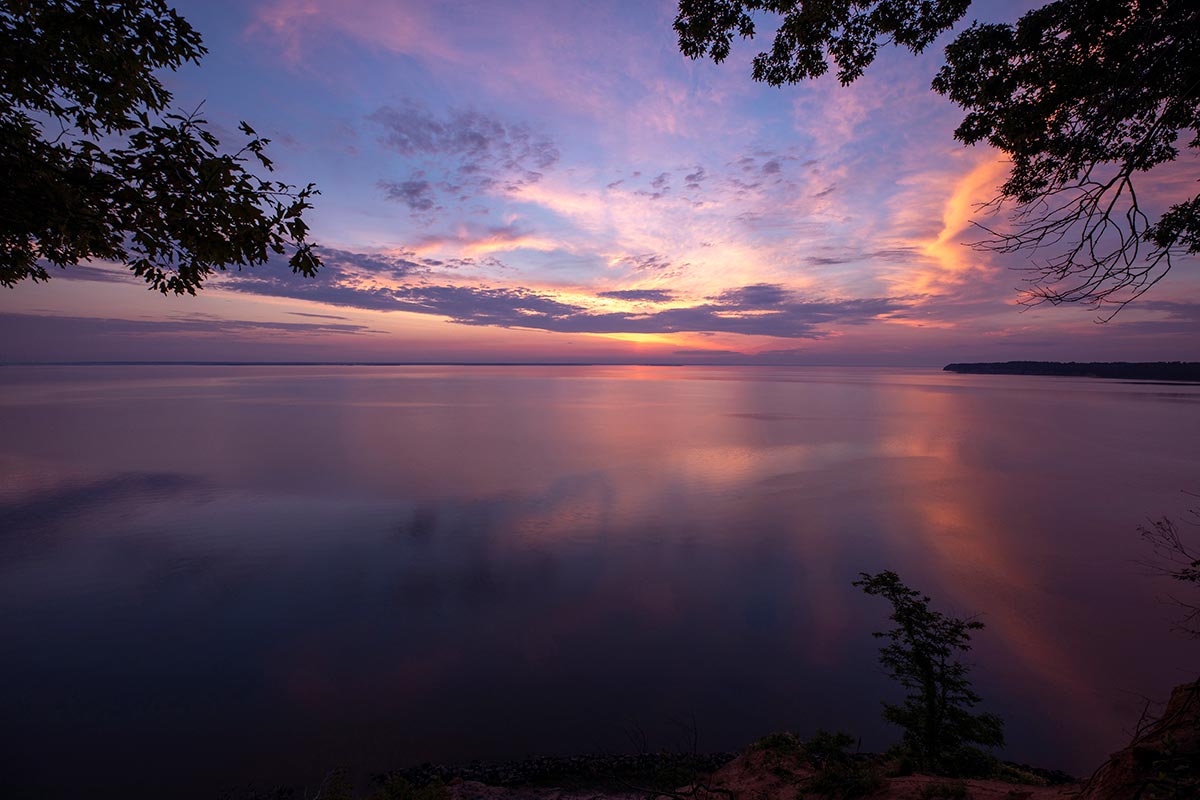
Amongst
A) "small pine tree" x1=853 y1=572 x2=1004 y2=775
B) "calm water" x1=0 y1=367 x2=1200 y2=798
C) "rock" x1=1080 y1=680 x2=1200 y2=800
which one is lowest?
"calm water" x1=0 y1=367 x2=1200 y2=798

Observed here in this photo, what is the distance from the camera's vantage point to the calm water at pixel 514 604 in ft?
31.0

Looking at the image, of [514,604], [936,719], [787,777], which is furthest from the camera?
[514,604]

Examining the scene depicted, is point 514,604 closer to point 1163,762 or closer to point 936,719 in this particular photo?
point 936,719

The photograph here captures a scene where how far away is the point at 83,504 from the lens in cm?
2245

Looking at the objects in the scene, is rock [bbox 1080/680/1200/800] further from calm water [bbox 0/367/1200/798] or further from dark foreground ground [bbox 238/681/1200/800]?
calm water [bbox 0/367/1200/798]

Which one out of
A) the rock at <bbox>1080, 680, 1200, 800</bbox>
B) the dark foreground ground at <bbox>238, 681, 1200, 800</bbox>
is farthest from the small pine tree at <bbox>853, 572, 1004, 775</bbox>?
the rock at <bbox>1080, 680, 1200, 800</bbox>

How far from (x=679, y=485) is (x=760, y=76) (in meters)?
23.1

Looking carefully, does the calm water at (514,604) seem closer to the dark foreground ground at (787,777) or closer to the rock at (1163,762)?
the dark foreground ground at (787,777)

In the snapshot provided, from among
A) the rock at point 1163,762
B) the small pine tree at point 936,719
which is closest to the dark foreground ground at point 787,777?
the rock at point 1163,762

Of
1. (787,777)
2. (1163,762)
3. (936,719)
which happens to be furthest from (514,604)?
(1163,762)

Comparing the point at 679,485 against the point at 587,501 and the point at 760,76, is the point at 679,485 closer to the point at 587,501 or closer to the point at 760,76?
the point at 587,501

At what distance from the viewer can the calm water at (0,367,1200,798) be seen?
31.0 ft

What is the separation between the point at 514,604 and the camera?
1414cm

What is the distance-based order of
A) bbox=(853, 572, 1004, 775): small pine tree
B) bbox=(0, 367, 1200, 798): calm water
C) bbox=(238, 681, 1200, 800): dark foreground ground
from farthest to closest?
bbox=(0, 367, 1200, 798): calm water
bbox=(853, 572, 1004, 775): small pine tree
bbox=(238, 681, 1200, 800): dark foreground ground
